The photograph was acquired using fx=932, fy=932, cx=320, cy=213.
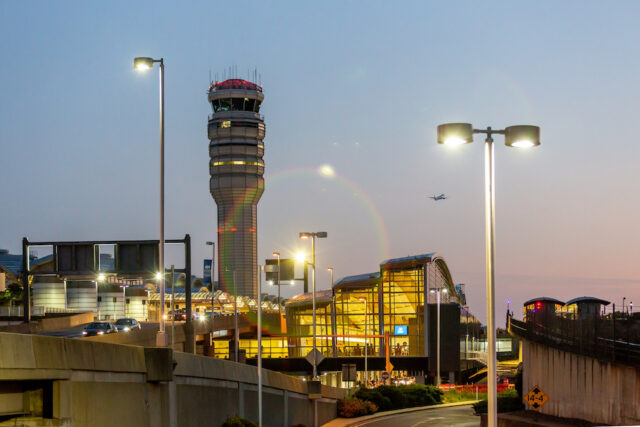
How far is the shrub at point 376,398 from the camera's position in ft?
203

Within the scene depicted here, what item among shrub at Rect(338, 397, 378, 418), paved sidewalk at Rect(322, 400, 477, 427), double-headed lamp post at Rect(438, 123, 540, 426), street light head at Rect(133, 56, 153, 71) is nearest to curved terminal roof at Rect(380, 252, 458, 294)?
paved sidewalk at Rect(322, 400, 477, 427)

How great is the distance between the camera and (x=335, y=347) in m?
116

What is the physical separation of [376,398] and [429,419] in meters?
6.92

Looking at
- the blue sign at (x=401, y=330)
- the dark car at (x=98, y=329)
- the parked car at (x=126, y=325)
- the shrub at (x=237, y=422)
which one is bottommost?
the blue sign at (x=401, y=330)

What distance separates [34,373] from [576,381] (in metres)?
25.2

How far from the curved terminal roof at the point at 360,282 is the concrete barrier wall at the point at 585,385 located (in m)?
66.1

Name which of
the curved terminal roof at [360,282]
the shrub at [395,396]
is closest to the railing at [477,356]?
the curved terminal roof at [360,282]

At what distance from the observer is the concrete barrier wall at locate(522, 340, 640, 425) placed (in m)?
33.6

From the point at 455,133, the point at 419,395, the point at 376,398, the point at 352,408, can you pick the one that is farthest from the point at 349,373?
the point at 455,133

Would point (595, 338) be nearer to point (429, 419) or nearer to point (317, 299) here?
point (429, 419)

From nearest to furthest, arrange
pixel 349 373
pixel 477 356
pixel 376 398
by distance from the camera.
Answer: pixel 349 373 → pixel 376 398 → pixel 477 356

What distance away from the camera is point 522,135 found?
1702 cm

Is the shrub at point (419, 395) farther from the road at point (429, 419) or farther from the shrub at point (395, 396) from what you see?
the road at point (429, 419)

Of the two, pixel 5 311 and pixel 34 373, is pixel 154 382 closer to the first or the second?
pixel 34 373
